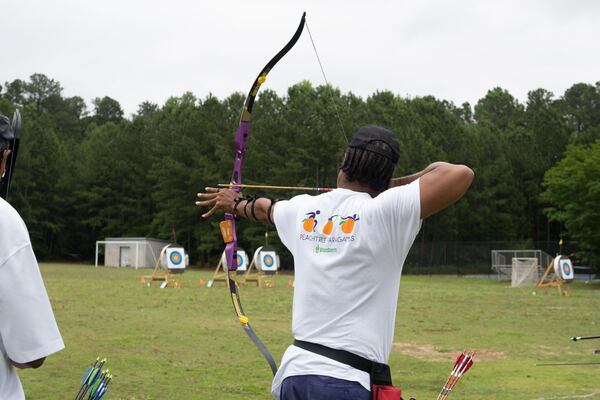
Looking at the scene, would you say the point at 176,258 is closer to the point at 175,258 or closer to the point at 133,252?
the point at 175,258

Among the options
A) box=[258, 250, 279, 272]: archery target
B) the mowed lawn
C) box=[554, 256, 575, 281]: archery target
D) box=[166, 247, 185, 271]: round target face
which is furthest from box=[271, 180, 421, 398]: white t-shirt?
box=[258, 250, 279, 272]: archery target

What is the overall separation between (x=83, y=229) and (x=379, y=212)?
54.1 m

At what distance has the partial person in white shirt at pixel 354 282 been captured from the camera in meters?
2.32

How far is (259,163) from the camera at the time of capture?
148 ft

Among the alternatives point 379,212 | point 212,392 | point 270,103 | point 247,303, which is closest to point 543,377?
point 212,392

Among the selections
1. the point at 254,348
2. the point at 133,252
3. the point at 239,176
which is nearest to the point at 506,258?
the point at 133,252

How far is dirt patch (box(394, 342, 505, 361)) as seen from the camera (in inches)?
354

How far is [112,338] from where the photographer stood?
32.7 ft

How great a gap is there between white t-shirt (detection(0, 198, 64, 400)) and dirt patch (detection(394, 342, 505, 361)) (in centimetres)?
741

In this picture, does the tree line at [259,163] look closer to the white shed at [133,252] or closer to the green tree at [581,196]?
the white shed at [133,252]

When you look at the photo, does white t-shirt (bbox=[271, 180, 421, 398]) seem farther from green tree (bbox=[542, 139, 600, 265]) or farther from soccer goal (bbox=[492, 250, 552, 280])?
soccer goal (bbox=[492, 250, 552, 280])

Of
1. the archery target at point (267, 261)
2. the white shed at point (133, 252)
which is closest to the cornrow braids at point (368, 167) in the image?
the archery target at point (267, 261)

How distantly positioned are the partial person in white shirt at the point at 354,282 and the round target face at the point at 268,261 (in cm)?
2217

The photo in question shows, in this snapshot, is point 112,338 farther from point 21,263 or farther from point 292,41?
point 21,263
